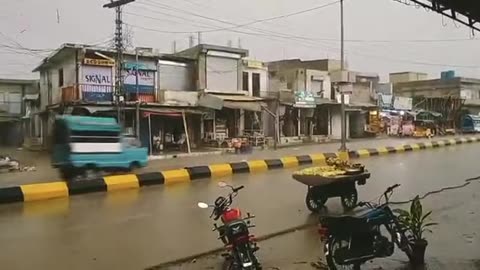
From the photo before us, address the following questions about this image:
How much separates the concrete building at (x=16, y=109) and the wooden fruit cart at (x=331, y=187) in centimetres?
3334

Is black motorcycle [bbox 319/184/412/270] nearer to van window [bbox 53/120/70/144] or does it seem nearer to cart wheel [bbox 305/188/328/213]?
cart wheel [bbox 305/188/328/213]

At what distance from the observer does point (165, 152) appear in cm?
2812

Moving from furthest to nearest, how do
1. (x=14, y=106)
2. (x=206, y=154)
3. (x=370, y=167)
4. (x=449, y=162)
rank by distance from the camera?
1. (x=14, y=106)
2. (x=206, y=154)
3. (x=449, y=162)
4. (x=370, y=167)

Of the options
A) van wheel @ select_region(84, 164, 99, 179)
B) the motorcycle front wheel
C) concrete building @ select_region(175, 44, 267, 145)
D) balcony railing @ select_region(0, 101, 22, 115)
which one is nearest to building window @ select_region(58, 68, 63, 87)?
concrete building @ select_region(175, 44, 267, 145)

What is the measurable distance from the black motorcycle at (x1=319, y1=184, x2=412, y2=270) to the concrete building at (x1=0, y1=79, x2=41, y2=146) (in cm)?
3689

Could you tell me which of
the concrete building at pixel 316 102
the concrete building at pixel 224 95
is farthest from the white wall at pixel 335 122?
the concrete building at pixel 224 95

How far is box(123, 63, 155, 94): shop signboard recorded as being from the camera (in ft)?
95.4

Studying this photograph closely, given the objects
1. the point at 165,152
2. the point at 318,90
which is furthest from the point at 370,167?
the point at 318,90

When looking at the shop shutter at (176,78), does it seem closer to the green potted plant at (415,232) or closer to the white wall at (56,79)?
the white wall at (56,79)

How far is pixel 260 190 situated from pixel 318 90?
3019cm

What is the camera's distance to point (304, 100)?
1495 inches

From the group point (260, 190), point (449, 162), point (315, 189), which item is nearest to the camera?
point (315, 189)

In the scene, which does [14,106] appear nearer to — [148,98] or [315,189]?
[148,98]

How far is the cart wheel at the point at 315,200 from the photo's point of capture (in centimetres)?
972
